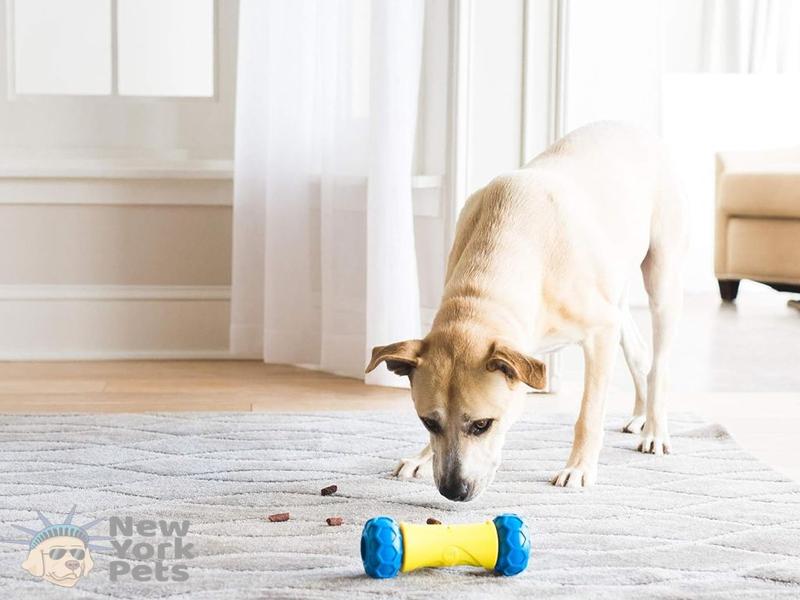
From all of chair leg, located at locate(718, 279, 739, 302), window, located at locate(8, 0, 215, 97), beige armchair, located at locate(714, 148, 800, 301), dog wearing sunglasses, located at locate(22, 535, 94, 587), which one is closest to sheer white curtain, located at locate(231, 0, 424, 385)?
window, located at locate(8, 0, 215, 97)

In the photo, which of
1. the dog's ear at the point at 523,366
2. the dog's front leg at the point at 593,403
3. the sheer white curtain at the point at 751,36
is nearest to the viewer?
the dog's ear at the point at 523,366

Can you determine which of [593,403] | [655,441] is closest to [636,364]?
[655,441]

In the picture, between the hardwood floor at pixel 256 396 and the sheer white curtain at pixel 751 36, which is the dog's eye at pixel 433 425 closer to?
→ the hardwood floor at pixel 256 396

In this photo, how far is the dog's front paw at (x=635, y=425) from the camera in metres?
2.52

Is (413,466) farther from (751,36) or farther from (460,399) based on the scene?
(751,36)

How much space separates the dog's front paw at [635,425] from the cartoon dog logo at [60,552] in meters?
1.26

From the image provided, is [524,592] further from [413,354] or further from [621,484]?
[621,484]

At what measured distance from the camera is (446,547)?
1.52 meters

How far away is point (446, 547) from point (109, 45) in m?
2.51

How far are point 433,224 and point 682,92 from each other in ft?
11.3

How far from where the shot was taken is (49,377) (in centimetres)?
311

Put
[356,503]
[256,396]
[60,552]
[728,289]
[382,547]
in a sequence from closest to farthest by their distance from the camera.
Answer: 1. [382,547]
2. [60,552]
3. [356,503]
4. [256,396]
5. [728,289]

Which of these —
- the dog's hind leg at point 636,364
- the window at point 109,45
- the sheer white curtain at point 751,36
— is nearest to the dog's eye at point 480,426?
the dog's hind leg at point 636,364

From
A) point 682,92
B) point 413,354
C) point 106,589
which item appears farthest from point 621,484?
point 682,92
